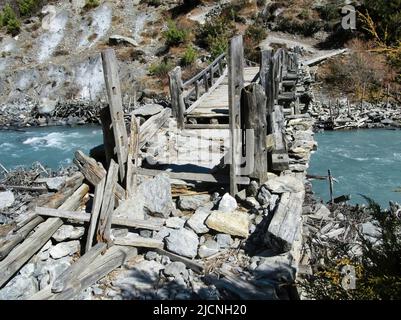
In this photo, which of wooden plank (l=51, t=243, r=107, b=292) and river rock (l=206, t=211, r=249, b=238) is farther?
river rock (l=206, t=211, r=249, b=238)

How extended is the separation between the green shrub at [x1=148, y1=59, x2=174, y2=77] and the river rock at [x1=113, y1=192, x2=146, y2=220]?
81.2 ft

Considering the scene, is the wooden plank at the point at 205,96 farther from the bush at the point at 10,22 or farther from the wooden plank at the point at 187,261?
the bush at the point at 10,22

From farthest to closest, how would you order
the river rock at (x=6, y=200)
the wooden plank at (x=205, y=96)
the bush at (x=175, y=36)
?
the bush at (x=175, y=36) < the wooden plank at (x=205, y=96) < the river rock at (x=6, y=200)

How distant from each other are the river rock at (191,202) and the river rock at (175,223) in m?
0.41

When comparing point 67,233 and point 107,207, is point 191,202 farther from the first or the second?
point 67,233

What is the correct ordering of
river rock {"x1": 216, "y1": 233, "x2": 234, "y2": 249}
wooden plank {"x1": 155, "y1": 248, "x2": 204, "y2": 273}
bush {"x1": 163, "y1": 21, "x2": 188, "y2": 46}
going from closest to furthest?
wooden plank {"x1": 155, "y1": 248, "x2": 204, "y2": 273} < river rock {"x1": 216, "y1": 233, "x2": 234, "y2": 249} < bush {"x1": 163, "y1": 21, "x2": 188, "y2": 46}

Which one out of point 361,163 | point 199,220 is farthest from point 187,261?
point 361,163

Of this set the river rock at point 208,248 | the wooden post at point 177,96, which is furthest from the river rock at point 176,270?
the wooden post at point 177,96

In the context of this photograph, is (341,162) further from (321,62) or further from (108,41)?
(108,41)

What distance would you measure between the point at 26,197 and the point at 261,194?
6.73 meters

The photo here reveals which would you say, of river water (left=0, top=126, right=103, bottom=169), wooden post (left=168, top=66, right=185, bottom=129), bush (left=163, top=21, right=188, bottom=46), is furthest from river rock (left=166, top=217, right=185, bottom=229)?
bush (left=163, top=21, right=188, bottom=46)

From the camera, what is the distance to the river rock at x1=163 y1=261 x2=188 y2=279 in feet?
18.0

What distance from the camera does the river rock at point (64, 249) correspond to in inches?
235

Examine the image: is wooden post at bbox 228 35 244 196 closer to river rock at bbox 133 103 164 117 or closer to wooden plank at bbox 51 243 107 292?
wooden plank at bbox 51 243 107 292
